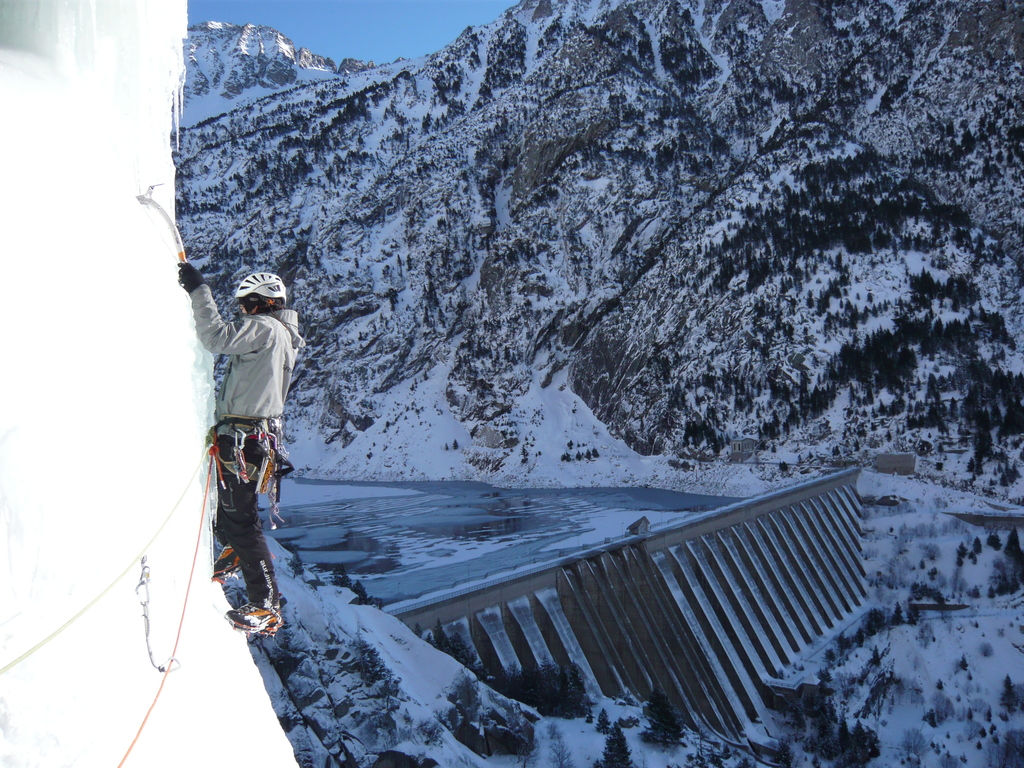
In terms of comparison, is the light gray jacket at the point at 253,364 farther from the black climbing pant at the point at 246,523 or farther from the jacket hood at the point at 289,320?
the black climbing pant at the point at 246,523

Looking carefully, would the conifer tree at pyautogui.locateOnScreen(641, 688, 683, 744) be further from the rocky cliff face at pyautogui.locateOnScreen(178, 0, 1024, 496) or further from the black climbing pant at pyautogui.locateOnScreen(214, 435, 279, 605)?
the rocky cliff face at pyautogui.locateOnScreen(178, 0, 1024, 496)

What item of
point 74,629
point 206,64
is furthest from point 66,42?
point 206,64

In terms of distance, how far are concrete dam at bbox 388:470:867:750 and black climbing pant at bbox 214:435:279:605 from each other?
578 inches

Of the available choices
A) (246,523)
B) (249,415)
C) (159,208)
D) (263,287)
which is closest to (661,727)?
(246,523)

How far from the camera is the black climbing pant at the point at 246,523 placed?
420 centimetres

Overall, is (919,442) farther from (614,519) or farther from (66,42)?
(66,42)

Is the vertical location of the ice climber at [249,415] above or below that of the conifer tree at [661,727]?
above

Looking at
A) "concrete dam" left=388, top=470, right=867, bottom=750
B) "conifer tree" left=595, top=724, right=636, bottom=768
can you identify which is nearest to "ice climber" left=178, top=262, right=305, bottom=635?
"conifer tree" left=595, top=724, right=636, bottom=768

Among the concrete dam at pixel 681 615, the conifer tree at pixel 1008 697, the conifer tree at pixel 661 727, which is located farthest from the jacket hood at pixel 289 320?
the conifer tree at pixel 1008 697

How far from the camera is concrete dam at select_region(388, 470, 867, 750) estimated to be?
803 inches

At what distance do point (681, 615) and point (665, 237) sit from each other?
168 feet

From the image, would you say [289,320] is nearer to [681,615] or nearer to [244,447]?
[244,447]

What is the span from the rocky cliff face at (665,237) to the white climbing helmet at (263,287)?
49.6 meters

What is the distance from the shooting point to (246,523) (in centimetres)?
445
